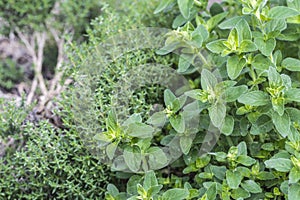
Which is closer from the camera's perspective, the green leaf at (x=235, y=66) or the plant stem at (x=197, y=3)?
the green leaf at (x=235, y=66)

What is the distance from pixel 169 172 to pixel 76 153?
28cm

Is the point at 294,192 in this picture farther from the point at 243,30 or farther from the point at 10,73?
the point at 10,73

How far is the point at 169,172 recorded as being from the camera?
1.43 meters

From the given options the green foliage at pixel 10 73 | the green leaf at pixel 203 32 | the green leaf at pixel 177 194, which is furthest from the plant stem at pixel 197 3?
the green foliage at pixel 10 73

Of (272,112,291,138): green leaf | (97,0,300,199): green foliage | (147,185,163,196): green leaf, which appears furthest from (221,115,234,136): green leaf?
(147,185,163,196): green leaf

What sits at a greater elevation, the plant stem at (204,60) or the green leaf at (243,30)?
the green leaf at (243,30)

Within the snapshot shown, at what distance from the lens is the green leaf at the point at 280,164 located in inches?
41.6

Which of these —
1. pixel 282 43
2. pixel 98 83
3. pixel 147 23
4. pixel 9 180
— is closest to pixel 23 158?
pixel 9 180

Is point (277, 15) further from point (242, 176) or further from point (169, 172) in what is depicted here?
point (169, 172)

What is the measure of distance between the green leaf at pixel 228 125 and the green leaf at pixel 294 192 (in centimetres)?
19

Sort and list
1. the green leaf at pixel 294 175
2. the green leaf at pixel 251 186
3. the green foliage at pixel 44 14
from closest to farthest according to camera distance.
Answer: the green leaf at pixel 294 175, the green leaf at pixel 251 186, the green foliage at pixel 44 14

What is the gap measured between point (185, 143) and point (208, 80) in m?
0.16

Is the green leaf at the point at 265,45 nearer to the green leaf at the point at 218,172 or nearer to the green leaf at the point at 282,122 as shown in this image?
the green leaf at the point at 282,122

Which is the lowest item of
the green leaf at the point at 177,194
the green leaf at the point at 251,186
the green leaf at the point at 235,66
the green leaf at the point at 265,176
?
the green leaf at the point at 265,176
